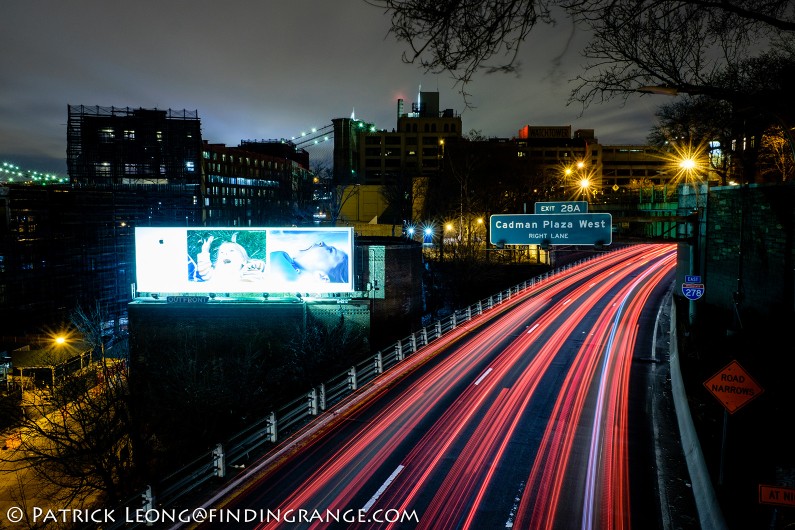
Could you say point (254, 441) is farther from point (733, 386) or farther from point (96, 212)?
point (96, 212)

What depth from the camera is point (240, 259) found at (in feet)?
106

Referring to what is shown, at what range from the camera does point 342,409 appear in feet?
47.4

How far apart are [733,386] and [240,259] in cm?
2920

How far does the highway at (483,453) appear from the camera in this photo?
28.7ft

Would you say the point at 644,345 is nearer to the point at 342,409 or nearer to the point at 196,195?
the point at 342,409

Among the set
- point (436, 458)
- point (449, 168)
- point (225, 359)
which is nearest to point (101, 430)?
point (225, 359)

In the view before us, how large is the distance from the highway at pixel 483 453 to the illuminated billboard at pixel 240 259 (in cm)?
1293

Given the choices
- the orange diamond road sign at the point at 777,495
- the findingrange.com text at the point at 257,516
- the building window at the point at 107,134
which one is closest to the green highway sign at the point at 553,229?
the findingrange.com text at the point at 257,516

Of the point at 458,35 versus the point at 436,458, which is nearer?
the point at 458,35

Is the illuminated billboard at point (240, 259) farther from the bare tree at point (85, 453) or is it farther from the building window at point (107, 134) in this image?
Result: the building window at point (107, 134)

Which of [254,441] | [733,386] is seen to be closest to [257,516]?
[254,441]

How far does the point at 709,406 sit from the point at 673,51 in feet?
30.4

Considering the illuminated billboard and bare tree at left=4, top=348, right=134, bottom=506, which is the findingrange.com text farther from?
the illuminated billboard

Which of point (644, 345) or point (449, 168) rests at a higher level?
point (449, 168)
